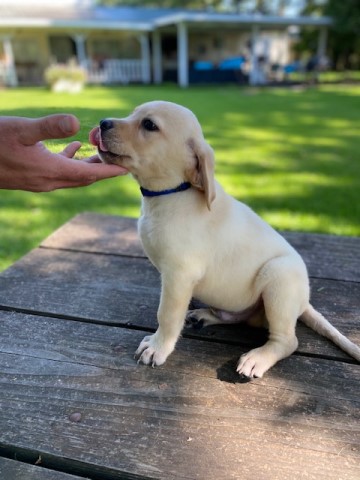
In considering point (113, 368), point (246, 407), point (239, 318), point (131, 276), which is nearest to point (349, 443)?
point (246, 407)

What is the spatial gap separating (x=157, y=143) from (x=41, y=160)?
504mm

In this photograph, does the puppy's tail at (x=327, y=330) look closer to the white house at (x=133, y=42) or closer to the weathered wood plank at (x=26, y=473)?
the weathered wood plank at (x=26, y=473)

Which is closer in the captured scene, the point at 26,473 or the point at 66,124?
the point at 26,473

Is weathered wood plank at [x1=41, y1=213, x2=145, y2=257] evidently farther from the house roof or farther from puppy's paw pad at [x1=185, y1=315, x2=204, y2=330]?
the house roof

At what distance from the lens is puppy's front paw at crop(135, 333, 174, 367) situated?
1914 mm

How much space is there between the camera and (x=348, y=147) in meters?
8.26

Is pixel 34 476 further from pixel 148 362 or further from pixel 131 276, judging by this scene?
pixel 131 276

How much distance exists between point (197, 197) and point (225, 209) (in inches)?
5.8

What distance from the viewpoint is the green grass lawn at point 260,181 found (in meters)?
4.62

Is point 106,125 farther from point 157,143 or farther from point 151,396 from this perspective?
point 151,396

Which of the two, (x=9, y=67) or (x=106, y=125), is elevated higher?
(x=106, y=125)

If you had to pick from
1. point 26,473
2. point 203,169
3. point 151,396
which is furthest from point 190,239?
point 26,473

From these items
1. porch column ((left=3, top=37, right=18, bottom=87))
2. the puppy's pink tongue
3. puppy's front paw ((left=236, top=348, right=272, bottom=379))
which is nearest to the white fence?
porch column ((left=3, top=37, right=18, bottom=87))

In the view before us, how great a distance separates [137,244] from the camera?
3174 millimetres
